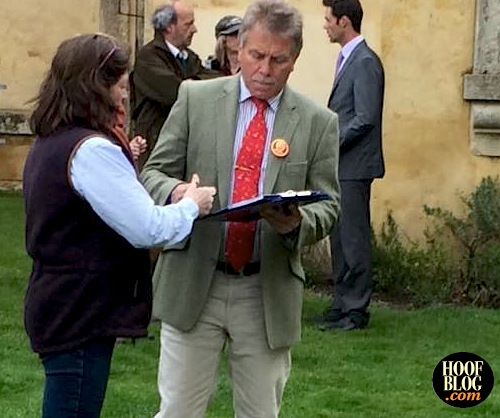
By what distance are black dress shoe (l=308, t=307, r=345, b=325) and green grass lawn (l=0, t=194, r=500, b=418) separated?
170mm

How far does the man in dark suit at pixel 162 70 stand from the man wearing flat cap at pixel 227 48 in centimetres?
9

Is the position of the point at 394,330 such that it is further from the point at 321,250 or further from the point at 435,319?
the point at 321,250

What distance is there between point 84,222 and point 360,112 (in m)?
4.15

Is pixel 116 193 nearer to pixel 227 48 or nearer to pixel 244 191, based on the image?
pixel 244 191

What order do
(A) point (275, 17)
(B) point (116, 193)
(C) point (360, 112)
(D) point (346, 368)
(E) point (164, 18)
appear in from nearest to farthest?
(B) point (116, 193) < (A) point (275, 17) < (D) point (346, 368) < (E) point (164, 18) < (C) point (360, 112)

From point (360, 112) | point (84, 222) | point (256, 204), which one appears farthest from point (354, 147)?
point (84, 222)

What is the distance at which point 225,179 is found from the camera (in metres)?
4.34

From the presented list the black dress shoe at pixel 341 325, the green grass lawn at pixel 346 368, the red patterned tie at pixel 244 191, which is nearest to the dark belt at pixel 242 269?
the red patterned tie at pixel 244 191

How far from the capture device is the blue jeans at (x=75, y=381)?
3.88 metres

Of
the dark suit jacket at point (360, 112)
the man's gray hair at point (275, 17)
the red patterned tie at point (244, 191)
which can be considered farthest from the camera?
the dark suit jacket at point (360, 112)

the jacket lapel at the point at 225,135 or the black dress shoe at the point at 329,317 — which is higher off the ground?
the jacket lapel at the point at 225,135

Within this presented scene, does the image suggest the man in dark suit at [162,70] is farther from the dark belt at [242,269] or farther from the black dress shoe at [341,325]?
the dark belt at [242,269]

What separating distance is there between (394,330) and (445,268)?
123 centimetres

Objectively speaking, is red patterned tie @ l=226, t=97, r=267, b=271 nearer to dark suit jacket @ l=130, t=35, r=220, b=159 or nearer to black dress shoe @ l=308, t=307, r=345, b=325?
dark suit jacket @ l=130, t=35, r=220, b=159
